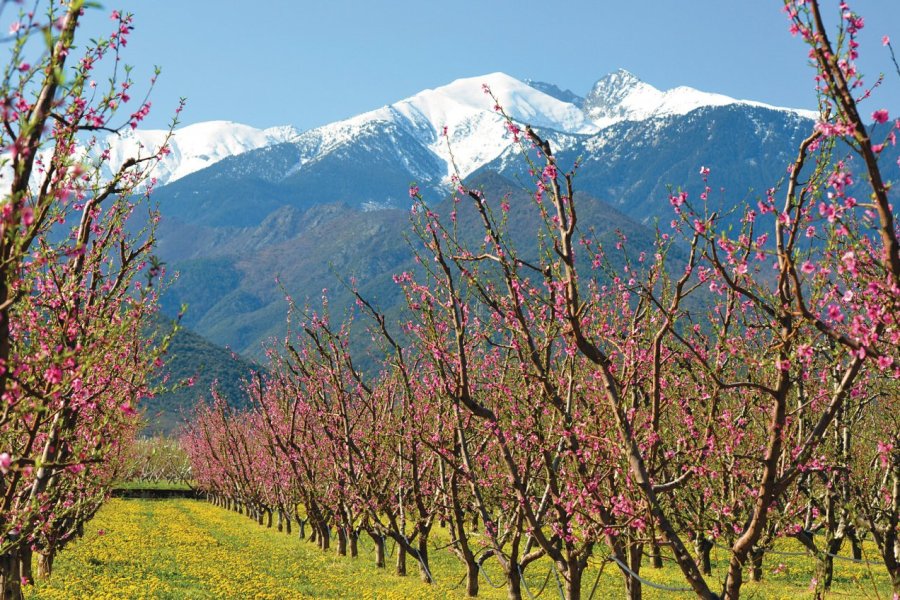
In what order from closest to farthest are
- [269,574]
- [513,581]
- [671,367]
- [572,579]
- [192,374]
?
[572,579], [671,367], [513,581], [269,574], [192,374]

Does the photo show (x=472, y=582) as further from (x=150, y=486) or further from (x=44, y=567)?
(x=150, y=486)

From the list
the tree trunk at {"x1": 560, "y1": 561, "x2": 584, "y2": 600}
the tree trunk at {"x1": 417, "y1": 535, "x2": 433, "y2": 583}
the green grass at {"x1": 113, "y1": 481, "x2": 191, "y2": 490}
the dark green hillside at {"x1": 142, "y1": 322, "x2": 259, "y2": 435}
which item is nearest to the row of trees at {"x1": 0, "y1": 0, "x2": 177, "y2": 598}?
the tree trunk at {"x1": 560, "y1": 561, "x2": 584, "y2": 600}

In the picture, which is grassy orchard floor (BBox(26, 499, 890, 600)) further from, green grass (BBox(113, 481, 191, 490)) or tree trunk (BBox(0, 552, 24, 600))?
green grass (BBox(113, 481, 191, 490))

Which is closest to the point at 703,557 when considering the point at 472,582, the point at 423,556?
the point at 472,582

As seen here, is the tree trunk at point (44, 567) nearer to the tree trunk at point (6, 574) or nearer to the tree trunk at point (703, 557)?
the tree trunk at point (6, 574)

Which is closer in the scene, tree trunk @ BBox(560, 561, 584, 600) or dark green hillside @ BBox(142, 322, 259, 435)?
tree trunk @ BBox(560, 561, 584, 600)

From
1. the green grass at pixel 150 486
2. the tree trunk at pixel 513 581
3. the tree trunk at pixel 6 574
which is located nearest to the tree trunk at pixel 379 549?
the tree trunk at pixel 513 581

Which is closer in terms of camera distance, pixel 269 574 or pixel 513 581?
pixel 513 581

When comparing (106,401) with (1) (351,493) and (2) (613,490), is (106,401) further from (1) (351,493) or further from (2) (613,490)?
(1) (351,493)

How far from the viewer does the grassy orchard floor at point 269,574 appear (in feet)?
68.3

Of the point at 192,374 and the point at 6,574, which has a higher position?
the point at 192,374

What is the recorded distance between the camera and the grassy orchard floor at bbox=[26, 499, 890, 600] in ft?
68.3

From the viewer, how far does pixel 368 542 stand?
3803 cm

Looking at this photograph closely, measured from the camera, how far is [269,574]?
2578 centimetres
